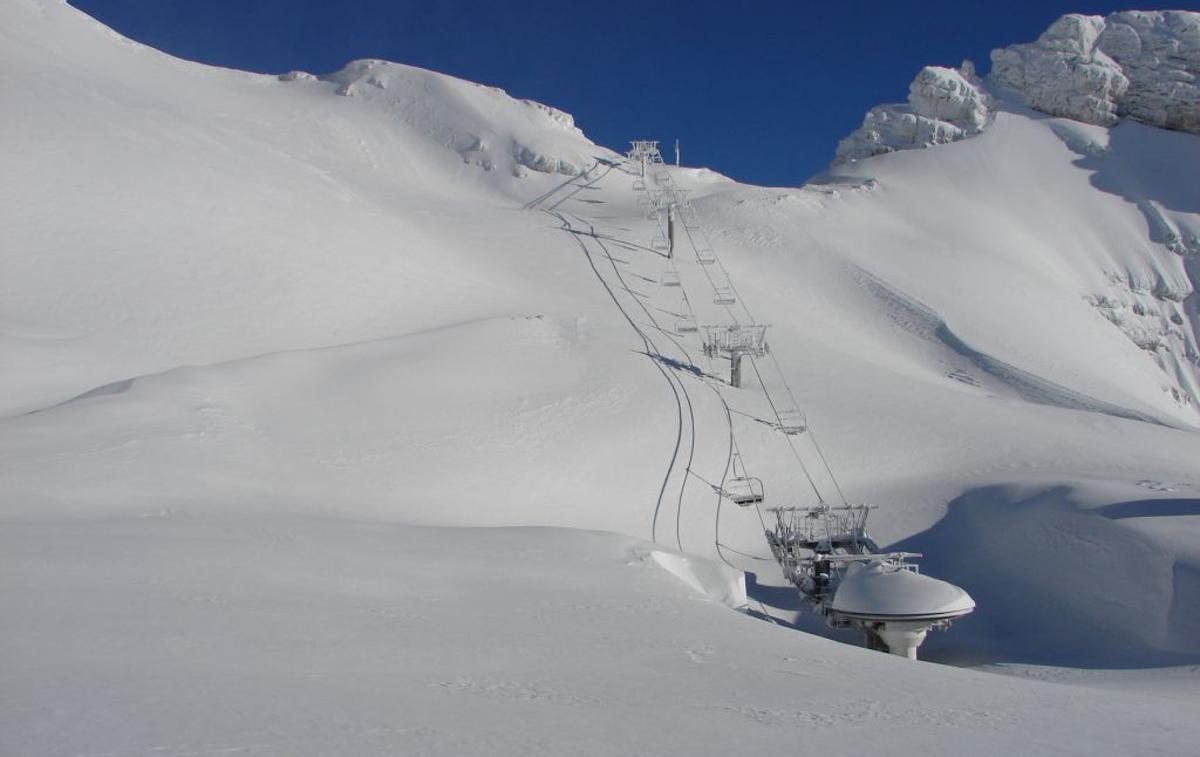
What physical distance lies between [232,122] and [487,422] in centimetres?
1971

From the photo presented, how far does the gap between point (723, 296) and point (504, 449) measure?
37.9ft

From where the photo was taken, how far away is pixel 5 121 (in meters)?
19.6

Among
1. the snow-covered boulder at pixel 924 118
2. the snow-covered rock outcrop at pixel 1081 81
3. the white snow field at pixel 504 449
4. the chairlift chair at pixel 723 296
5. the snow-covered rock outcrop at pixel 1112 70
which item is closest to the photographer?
the white snow field at pixel 504 449

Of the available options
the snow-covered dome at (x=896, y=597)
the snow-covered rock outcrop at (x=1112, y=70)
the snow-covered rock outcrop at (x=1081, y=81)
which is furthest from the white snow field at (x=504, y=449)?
the snow-covered rock outcrop at (x=1112, y=70)

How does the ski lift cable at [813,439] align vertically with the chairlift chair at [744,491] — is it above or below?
above

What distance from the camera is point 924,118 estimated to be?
45.1 m

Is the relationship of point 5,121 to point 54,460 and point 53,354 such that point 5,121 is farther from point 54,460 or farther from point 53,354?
point 54,460

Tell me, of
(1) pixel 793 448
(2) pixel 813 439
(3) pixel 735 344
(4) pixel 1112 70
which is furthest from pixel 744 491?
(4) pixel 1112 70

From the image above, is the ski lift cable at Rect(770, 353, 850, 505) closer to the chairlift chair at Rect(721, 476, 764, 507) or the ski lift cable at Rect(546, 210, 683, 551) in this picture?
the chairlift chair at Rect(721, 476, 764, 507)

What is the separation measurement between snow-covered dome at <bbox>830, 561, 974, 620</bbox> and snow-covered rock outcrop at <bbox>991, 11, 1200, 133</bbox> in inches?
1782

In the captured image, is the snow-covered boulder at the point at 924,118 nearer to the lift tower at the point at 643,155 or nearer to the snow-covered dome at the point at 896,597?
the lift tower at the point at 643,155

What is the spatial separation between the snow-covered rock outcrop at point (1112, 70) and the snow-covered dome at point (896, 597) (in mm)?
45262

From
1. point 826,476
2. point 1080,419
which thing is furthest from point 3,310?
point 1080,419

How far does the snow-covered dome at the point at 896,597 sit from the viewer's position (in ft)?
33.0
